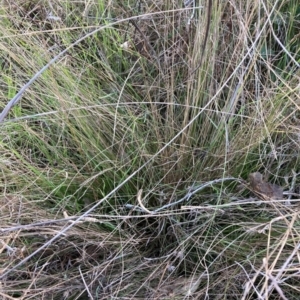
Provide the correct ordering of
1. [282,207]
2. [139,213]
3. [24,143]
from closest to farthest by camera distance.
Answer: [282,207], [139,213], [24,143]

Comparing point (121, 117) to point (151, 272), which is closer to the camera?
point (151, 272)

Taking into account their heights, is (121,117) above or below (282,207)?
above

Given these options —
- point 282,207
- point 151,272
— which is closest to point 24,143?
point 151,272

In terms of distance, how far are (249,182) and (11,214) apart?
0.48m

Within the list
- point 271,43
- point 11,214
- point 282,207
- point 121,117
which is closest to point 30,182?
point 11,214

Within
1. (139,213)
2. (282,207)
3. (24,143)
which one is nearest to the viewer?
(282,207)

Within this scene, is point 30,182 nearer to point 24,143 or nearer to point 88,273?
point 24,143

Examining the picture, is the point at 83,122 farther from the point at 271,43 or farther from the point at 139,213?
the point at 271,43

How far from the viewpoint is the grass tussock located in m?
0.87

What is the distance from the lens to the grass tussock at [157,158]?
2.84ft

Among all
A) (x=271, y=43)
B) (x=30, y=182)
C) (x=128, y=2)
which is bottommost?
(x=30, y=182)

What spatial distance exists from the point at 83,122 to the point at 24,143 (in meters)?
0.17

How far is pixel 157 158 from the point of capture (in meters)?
0.97

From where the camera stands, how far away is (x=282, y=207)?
2.81 feet
